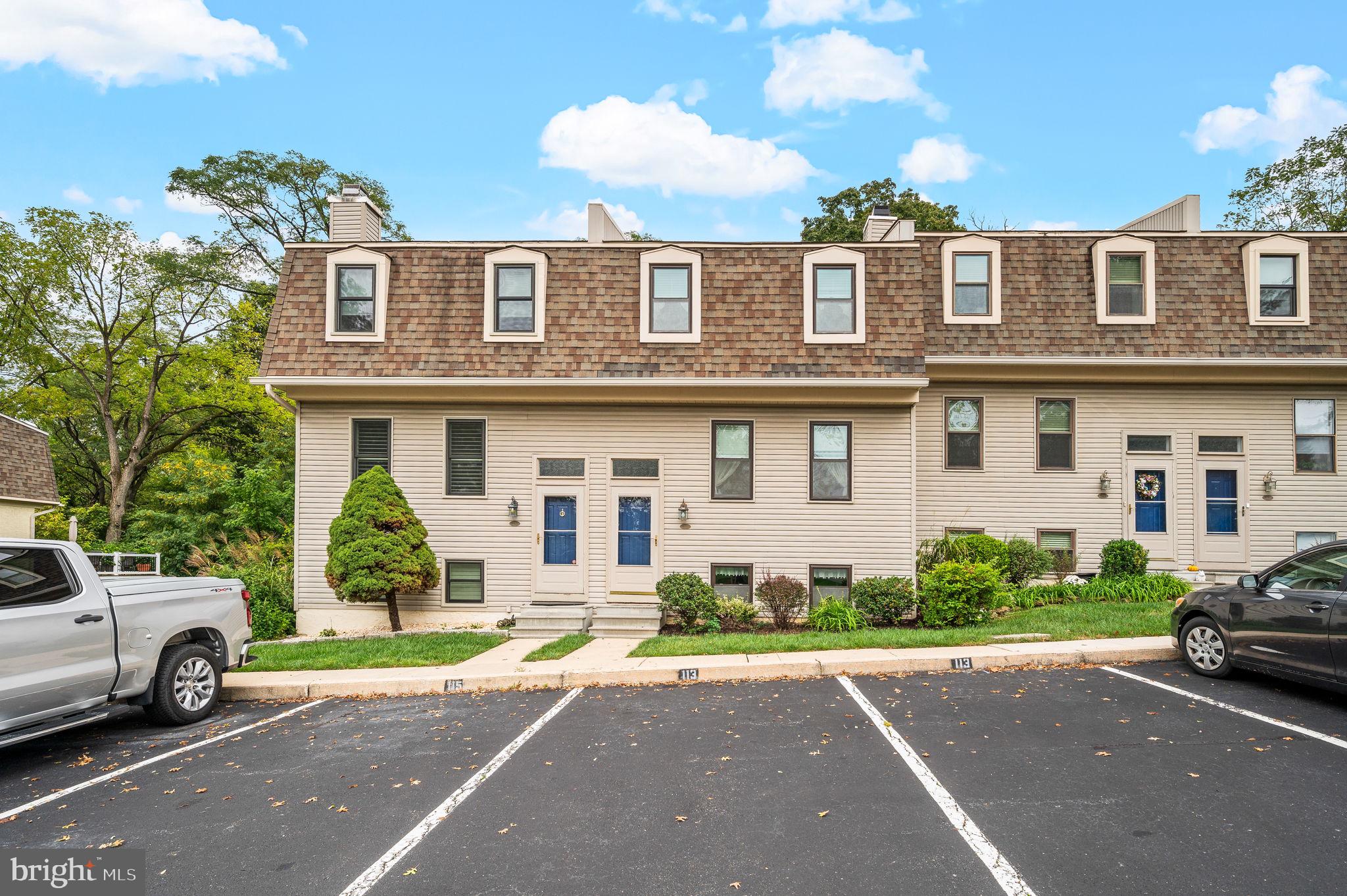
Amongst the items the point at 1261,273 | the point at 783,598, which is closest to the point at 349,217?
the point at 783,598

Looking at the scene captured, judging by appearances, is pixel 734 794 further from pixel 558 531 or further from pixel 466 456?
pixel 466 456

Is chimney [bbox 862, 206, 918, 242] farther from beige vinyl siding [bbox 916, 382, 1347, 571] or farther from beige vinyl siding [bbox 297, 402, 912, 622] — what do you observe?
beige vinyl siding [bbox 297, 402, 912, 622]

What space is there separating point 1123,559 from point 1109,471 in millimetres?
1706

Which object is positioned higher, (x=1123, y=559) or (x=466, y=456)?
(x=466, y=456)

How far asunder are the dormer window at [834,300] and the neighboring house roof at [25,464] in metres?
22.9

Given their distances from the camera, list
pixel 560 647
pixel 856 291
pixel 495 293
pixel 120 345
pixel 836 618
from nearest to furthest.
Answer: pixel 560 647 < pixel 836 618 < pixel 856 291 < pixel 495 293 < pixel 120 345

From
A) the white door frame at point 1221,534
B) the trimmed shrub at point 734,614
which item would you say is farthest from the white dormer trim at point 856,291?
the white door frame at point 1221,534

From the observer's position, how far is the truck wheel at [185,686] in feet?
22.7

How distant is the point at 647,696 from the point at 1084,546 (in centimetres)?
995

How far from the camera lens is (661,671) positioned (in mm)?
8492

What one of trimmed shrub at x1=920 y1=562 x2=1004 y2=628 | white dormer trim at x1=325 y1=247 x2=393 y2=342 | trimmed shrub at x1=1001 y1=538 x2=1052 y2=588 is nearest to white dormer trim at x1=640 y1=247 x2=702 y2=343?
white dormer trim at x1=325 y1=247 x2=393 y2=342

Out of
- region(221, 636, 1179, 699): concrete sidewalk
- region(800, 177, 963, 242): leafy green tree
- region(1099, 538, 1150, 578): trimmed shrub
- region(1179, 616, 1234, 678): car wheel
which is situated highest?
region(800, 177, 963, 242): leafy green tree

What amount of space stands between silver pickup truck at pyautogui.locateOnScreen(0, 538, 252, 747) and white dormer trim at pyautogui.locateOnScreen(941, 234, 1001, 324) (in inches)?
485

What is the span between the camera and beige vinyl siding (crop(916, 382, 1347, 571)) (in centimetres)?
1356
